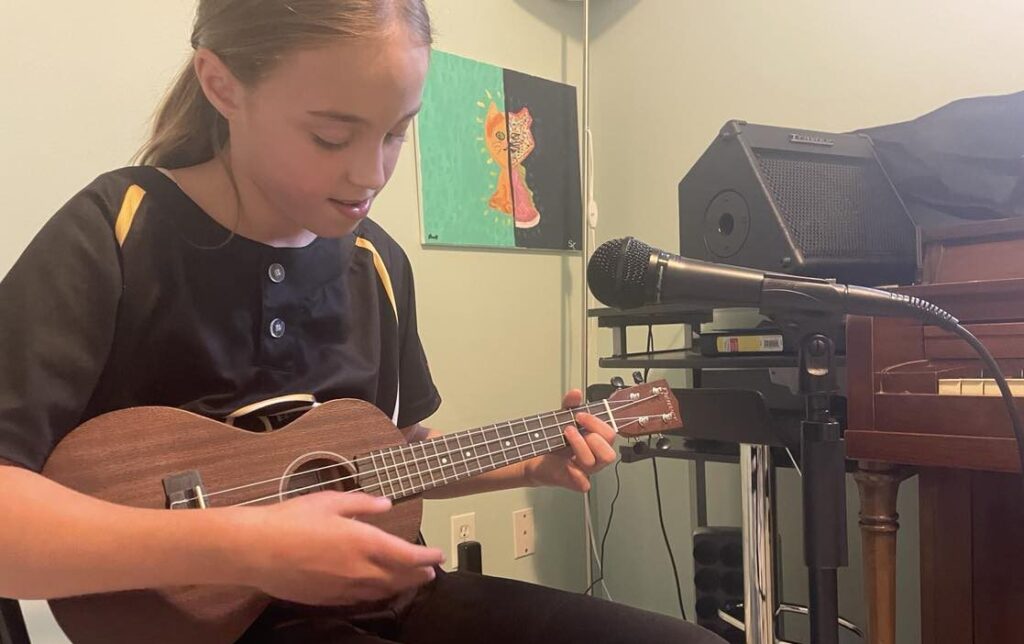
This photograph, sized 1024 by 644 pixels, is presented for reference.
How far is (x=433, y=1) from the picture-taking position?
5.53 ft

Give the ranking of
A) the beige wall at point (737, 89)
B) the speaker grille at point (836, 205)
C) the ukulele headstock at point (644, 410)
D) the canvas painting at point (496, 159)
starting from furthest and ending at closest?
the canvas painting at point (496, 159), the beige wall at point (737, 89), the speaker grille at point (836, 205), the ukulele headstock at point (644, 410)

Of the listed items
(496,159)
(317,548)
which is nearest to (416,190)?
(496,159)

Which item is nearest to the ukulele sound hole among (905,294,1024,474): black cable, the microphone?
the microphone

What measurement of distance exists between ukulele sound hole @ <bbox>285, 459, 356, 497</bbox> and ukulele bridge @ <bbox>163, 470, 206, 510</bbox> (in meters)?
0.09

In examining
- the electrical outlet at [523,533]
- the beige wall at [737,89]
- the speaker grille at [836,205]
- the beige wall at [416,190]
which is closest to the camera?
the beige wall at [416,190]

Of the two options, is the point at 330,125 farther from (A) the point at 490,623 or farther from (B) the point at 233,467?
(A) the point at 490,623

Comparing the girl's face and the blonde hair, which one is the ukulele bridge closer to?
the girl's face

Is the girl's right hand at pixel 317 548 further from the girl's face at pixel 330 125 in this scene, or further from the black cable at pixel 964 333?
the black cable at pixel 964 333

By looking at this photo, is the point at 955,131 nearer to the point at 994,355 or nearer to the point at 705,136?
the point at 994,355

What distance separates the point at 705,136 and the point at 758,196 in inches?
24.4

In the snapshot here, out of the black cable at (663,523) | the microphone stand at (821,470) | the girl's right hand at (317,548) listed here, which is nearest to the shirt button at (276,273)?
the girl's right hand at (317,548)

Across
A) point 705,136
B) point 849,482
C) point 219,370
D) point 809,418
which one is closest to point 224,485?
point 219,370

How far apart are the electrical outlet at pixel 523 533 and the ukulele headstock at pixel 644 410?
3.12 ft

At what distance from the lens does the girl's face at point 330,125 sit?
2.46 ft
